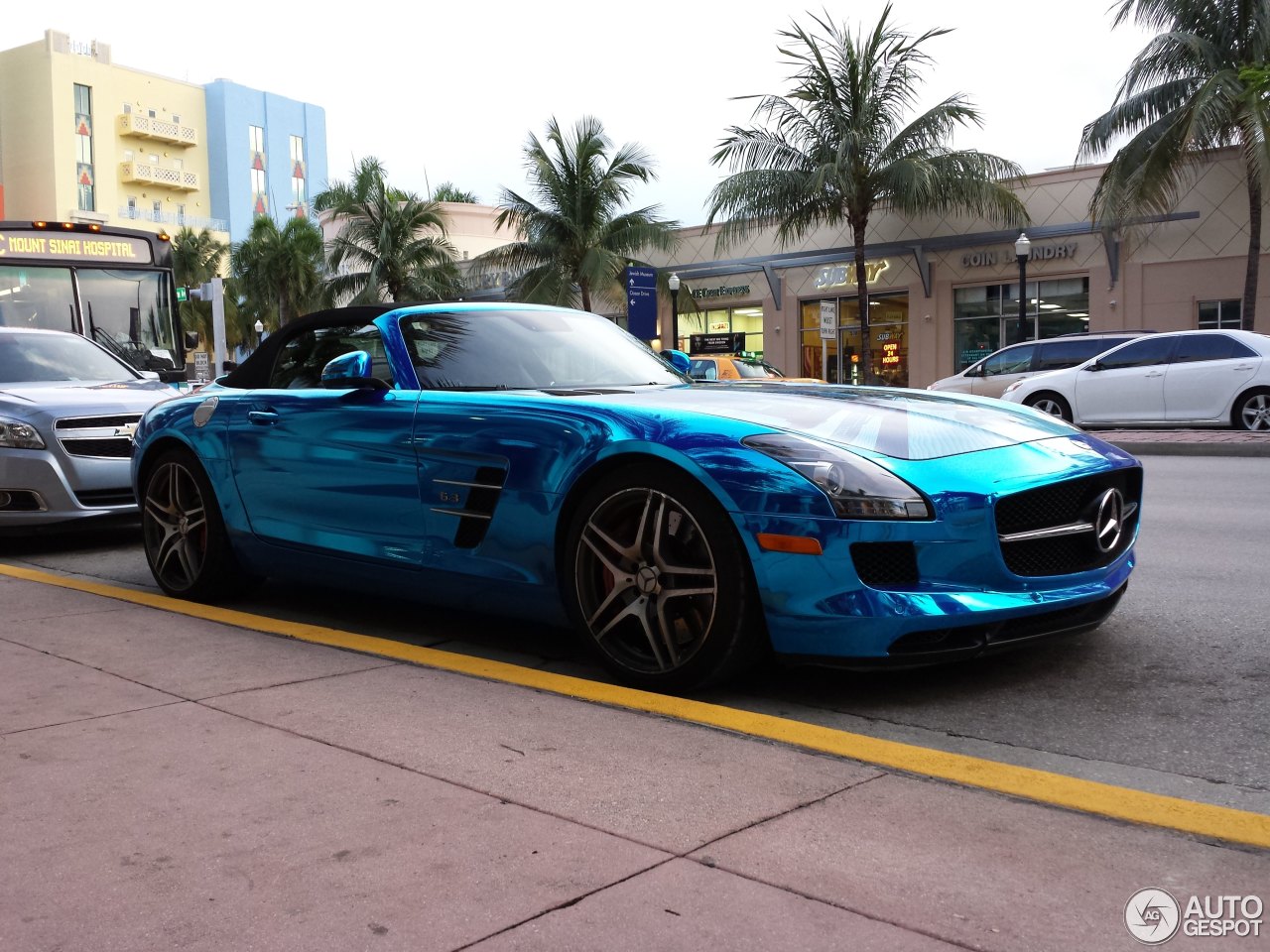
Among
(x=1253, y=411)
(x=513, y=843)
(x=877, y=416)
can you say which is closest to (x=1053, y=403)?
(x=1253, y=411)

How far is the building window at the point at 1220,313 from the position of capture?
26.8 m

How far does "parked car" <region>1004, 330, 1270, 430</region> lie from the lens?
1580 cm

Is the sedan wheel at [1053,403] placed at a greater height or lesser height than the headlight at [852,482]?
greater

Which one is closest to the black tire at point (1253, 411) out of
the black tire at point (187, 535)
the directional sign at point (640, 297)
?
the directional sign at point (640, 297)

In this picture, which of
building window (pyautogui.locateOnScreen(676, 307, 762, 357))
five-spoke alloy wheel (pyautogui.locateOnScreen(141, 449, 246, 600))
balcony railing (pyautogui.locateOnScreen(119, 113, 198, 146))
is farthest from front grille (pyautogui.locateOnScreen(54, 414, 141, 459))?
balcony railing (pyautogui.locateOnScreen(119, 113, 198, 146))

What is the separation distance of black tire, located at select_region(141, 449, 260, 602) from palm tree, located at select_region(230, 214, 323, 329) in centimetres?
5296

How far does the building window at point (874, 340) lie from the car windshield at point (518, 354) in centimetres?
2688

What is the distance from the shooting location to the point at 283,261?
57656 millimetres

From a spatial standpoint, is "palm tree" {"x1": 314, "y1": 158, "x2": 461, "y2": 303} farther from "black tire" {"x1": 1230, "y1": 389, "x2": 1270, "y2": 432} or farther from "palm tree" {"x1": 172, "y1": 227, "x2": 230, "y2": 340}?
"palm tree" {"x1": 172, "y1": 227, "x2": 230, "y2": 340}

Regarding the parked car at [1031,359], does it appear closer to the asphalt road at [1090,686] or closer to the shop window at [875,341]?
the shop window at [875,341]

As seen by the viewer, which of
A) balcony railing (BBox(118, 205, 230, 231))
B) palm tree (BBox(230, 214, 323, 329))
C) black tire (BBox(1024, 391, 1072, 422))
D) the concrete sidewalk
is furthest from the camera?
balcony railing (BBox(118, 205, 230, 231))

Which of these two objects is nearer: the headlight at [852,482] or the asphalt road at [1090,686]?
the asphalt road at [1090,686]

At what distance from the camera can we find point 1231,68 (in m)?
24.0

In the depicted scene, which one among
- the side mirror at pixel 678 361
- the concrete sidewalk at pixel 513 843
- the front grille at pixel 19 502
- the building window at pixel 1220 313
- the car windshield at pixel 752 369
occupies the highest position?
the building window at pixel 1220 313
